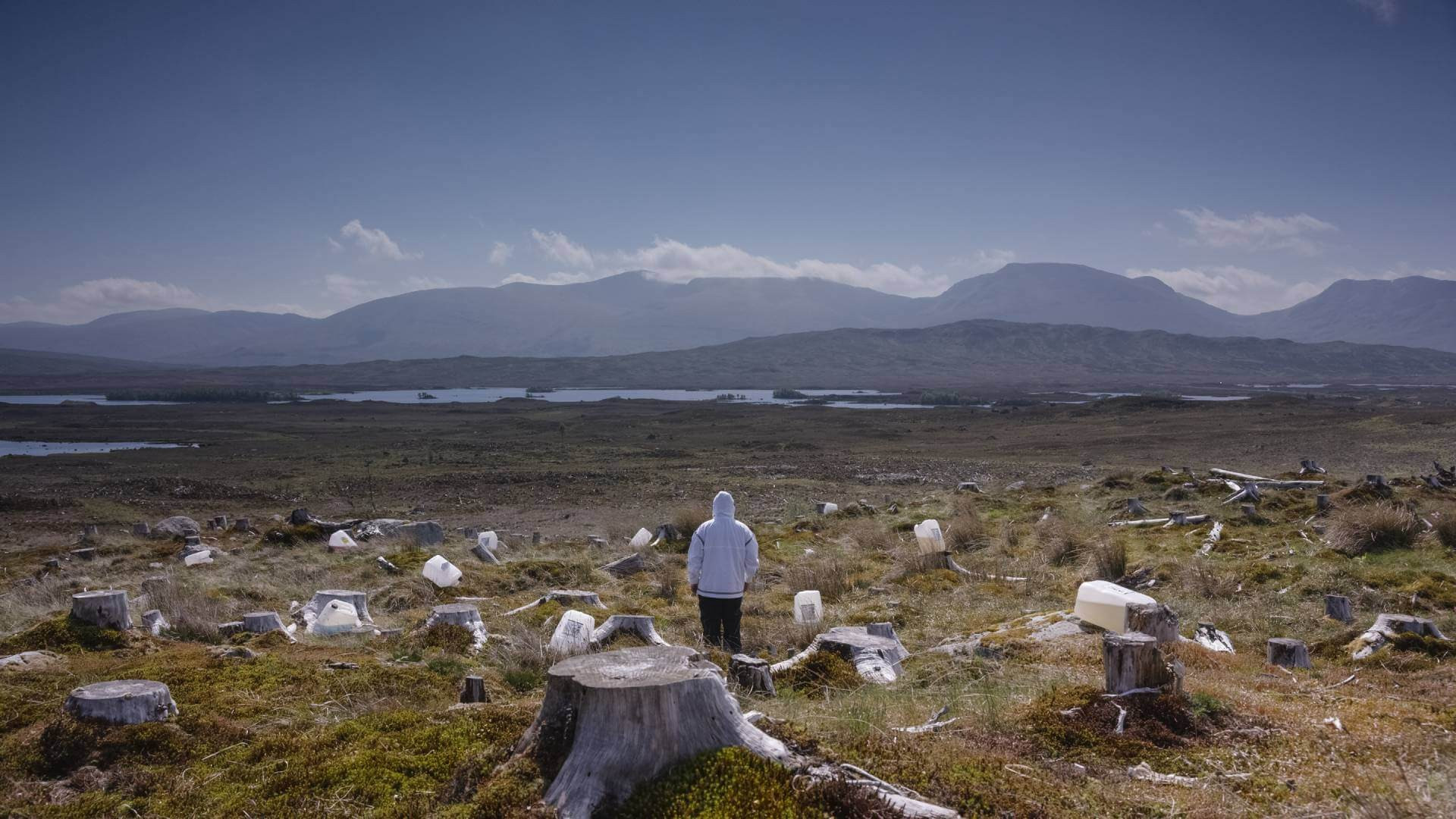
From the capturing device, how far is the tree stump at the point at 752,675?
5.81 meters

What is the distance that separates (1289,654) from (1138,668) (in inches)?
126

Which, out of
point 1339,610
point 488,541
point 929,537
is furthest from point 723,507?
point 488,541

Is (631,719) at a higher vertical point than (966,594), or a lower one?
higher

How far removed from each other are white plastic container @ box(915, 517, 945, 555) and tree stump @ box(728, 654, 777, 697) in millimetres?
8657

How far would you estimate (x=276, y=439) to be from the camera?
165ft

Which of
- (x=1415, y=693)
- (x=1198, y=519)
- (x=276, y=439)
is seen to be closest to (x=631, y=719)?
(x=1415, y=693)

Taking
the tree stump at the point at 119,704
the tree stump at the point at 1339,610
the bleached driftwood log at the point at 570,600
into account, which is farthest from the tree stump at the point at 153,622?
the tree stump at the point at 1339,610

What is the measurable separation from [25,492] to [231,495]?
6981 mm

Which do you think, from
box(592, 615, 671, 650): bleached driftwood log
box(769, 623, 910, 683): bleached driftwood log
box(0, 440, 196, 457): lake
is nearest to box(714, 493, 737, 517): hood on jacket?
box(592, 615, 671, 650): bleached driftwood log

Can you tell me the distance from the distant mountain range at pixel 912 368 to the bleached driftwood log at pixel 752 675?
127m

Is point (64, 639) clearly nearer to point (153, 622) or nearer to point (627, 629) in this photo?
point (153, 622)

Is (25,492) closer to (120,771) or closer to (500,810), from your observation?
(120,771)

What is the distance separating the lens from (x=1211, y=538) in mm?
13555

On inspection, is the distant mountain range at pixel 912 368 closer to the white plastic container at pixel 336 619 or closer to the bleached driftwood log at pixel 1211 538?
the bleached driftwood log at pixel 1211 538
